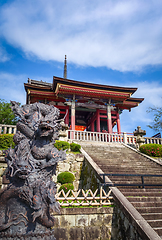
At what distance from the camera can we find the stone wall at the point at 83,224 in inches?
173

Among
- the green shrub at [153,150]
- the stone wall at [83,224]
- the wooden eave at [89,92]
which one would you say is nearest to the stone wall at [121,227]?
the stone wall at [83,224]

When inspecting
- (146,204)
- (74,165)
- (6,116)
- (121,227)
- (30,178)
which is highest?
(6,116)

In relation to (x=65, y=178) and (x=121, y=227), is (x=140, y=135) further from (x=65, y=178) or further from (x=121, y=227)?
(x=121, y=227)

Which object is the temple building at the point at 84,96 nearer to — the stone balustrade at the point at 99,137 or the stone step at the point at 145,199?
the stone balustrade at the point at 99,137

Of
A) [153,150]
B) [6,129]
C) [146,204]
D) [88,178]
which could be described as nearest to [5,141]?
[6,129]

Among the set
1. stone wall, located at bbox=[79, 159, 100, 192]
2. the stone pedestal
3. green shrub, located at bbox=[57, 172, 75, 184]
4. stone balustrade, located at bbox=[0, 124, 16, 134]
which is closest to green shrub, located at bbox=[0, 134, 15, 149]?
stone balustrade, located at bbox=[0, 124, 16, 134]

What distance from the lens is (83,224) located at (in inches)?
178

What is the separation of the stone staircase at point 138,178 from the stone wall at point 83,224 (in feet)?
3.37

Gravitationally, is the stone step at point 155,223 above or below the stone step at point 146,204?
below

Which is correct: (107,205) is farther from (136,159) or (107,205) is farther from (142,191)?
(136,159)

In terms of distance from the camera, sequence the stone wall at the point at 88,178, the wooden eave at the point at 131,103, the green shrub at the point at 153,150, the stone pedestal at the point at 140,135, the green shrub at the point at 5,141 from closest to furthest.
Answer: the stone wall at the point at 88,178 < the green shrub at the point at 5,141 < the green shrub at the point at 153,150 < the stone pedestal at the point at 140,135 < the wooden eave at the point at 131,103

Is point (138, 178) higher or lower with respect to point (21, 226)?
higher

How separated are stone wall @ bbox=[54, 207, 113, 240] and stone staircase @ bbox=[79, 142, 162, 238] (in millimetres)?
1027

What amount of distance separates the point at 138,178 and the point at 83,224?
3.52m
